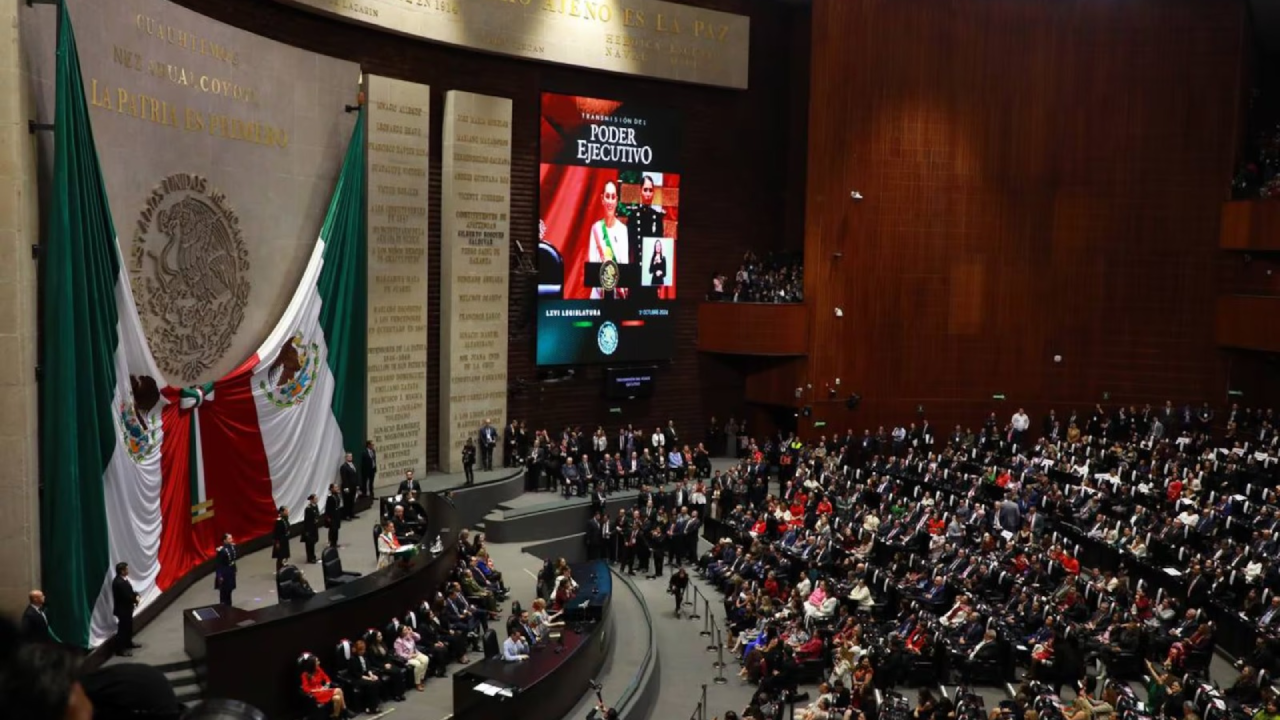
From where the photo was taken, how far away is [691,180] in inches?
1083

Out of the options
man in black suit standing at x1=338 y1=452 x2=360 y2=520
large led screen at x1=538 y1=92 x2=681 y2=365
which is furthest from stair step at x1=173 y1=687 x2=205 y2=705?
large led screen at x1=538 y1=92 x2=681 y2=365

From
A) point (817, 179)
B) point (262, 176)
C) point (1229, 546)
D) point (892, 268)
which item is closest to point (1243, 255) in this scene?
point (892, 268)

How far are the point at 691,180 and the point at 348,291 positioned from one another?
1023cm

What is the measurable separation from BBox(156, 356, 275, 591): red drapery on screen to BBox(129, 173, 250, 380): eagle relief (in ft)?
1.97

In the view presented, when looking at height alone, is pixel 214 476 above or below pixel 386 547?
above

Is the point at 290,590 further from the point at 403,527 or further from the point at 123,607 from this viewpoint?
the point at 403,527

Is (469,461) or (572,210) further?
(572,210)

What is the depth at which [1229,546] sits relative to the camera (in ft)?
52.0

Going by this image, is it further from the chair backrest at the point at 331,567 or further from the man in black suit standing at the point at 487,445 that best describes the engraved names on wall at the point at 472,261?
the chair backrest at the point at 331,567

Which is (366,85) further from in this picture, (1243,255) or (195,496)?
(1243,255)

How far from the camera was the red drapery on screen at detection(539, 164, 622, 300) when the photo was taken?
81.7 ft

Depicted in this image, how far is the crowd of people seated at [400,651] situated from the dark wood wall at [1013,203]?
522 inches

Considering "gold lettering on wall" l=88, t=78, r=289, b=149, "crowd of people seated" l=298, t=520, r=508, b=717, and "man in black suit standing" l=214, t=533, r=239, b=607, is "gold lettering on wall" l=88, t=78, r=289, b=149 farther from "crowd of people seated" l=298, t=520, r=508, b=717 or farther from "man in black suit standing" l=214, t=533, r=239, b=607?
"crowd of people seated" l=298, t=520, r=508, b=717

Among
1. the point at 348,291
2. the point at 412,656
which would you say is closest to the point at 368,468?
the point at 348,291
